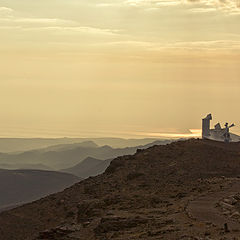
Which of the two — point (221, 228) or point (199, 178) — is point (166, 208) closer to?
point (221, 228)

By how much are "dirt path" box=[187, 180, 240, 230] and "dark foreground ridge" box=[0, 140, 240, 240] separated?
63mm

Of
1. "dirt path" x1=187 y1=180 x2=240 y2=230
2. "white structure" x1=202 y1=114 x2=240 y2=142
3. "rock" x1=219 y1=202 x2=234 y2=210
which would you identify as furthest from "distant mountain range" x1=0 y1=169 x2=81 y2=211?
"rock" x1=219 y1=202 x2=234 y2=210

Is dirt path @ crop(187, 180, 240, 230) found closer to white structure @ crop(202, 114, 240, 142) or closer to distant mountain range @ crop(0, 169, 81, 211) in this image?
white structure @ crop(202, 114, 240, 142)

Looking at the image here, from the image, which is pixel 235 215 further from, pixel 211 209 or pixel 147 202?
pixel 147 202

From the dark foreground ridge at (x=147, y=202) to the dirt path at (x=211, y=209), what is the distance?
6 cm

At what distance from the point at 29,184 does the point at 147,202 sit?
12272 cm

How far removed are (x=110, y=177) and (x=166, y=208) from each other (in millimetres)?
17780

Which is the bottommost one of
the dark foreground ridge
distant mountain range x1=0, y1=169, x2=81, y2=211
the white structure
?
distant mountain range x1=0, y1=169, x2=81, y2=211

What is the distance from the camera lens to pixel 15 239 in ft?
149

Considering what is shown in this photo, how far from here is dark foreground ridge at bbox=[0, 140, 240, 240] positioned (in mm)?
30453

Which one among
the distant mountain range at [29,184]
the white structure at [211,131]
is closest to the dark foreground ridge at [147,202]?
the white structure at [211,131]

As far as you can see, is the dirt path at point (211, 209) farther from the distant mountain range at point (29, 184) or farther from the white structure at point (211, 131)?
the distant mountain range at point (29, 184)

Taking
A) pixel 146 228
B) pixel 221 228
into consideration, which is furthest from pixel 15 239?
pixel 221 228

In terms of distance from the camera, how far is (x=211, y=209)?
110 feet
